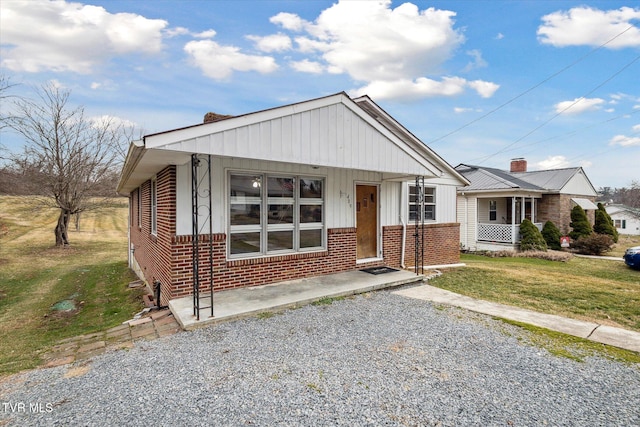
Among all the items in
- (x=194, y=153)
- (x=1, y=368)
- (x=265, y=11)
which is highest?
(x=265, y=11)

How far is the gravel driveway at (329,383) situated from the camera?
100 inches

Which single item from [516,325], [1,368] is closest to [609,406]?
[516,325]

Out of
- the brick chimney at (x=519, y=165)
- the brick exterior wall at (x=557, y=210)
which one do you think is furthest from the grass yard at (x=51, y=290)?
the brick chimney at (x=519, y=165)

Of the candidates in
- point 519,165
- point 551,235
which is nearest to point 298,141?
point 551,235

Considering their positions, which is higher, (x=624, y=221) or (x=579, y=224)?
(x=579, y=224)

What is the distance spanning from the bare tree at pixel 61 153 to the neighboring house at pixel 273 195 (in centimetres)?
1348

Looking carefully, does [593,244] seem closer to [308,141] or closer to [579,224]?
[579,224]

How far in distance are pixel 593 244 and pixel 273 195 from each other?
1748 cm

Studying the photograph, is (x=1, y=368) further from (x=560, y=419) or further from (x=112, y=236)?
(x=112, y=236)

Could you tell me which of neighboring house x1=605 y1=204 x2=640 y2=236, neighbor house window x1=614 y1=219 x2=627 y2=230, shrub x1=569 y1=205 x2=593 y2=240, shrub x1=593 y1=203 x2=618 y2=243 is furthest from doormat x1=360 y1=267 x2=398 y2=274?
neighbor house window x1=614 y1=219 x2=627 y2=230

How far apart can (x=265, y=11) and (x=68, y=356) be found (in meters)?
10.4

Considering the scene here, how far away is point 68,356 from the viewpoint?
146 inches

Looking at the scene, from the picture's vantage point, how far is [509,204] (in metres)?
18.2

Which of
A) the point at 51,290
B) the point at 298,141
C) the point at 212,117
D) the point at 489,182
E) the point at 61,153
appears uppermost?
the point at 61,153
